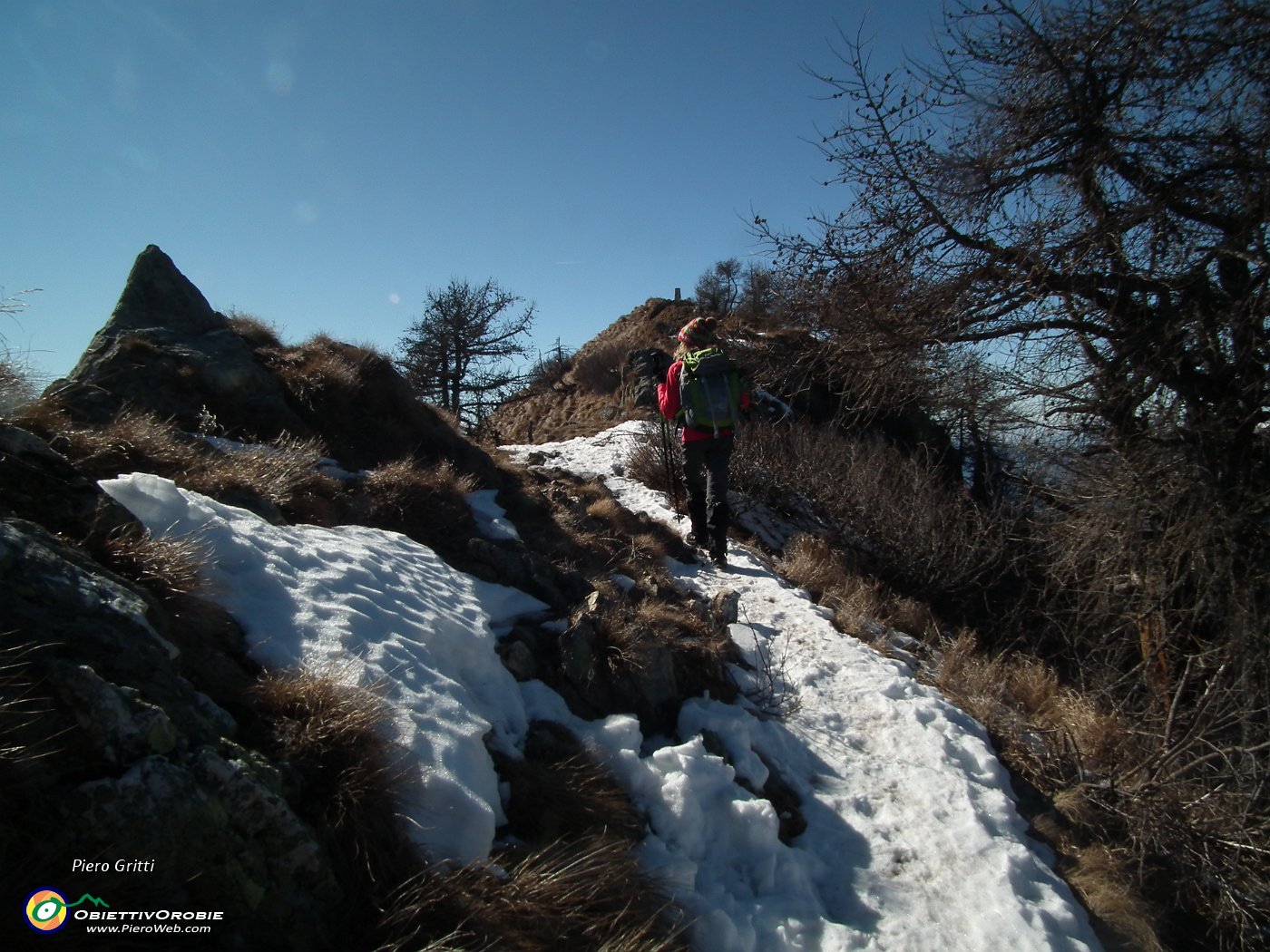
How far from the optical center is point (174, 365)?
6.00 metres

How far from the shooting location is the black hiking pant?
656 cm

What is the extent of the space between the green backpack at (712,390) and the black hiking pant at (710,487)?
171 mm

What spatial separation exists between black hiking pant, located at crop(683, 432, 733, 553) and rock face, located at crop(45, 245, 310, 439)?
351 cm

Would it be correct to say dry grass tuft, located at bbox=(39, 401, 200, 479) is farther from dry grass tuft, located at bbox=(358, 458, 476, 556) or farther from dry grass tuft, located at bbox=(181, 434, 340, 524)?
dry grass tuft, located at bbox=(358, 458, 476, 556)

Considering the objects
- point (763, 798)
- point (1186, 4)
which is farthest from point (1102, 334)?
point (763, 798)

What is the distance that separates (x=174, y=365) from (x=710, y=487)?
484 cm

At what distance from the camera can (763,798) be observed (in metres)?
3.37

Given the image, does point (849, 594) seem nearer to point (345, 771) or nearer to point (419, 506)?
point (419, 506)

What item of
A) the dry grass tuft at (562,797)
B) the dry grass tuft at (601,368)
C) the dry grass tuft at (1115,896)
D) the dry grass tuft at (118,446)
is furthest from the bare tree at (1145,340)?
the dry grass tuft at (601,368)

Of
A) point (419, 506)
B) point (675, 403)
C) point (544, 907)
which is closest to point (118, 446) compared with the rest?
point (419, 506)

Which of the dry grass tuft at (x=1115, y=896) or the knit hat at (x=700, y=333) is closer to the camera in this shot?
the dry grass tuft at (x=1115, y=896)

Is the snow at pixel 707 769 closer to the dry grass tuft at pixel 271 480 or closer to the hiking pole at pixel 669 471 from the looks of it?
the dry grass tuft at pixel 271 480

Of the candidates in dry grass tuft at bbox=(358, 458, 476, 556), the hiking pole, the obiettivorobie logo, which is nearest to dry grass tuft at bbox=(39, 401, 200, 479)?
dry grass tuft at bbox=(358, 458, 476, 556)

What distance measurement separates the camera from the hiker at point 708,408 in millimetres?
6363
